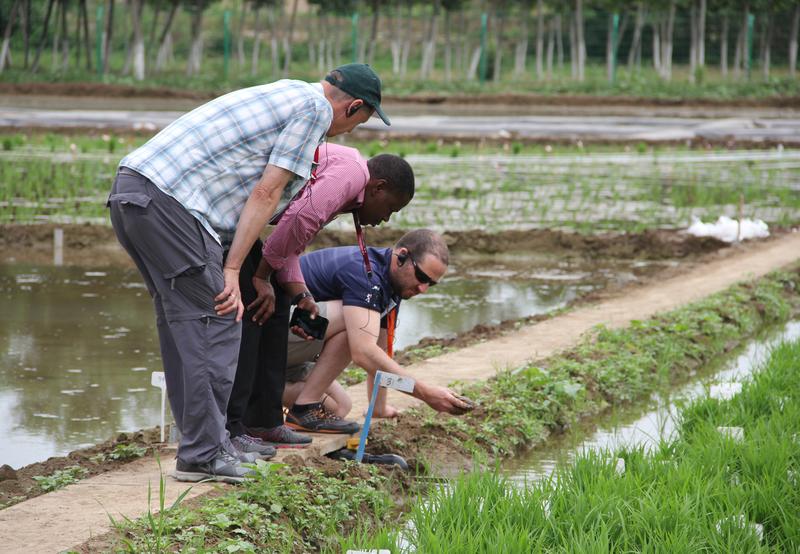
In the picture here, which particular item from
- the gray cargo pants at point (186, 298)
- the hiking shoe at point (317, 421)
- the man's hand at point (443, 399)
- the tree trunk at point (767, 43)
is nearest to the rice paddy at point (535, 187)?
the hiking shoe at point (317, 421)

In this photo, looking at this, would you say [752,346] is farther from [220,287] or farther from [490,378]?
[220,287]

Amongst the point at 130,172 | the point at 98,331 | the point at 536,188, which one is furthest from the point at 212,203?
the point at 536,188

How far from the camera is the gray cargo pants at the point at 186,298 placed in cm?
390

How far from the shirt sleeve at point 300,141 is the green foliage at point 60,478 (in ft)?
4.75

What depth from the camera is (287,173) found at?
3.99 m

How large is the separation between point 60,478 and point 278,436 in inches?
34.3

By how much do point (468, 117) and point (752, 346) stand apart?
2204 cm

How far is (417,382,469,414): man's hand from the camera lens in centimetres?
452

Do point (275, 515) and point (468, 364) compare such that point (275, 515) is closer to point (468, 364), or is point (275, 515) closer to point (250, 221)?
point (250, 221)

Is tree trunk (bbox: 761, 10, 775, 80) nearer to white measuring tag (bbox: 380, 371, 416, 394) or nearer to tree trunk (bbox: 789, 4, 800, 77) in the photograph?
tree trunk (bbox: 789, 4, 800, 77)

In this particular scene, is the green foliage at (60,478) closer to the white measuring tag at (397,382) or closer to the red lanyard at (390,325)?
the white measuring tag at (397,382)

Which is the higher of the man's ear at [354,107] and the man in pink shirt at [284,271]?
the man's ear at [354,107]

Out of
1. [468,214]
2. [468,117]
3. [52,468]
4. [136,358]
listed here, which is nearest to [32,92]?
[468,117]

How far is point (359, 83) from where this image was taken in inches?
161
